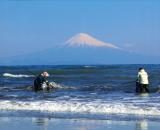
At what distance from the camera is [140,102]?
21.1m

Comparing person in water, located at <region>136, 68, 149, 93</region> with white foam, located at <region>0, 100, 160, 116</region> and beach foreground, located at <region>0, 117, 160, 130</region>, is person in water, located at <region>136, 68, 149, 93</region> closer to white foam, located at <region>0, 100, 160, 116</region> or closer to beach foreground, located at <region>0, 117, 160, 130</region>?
white foam, located at <region>0, 100, 160, 116</region>

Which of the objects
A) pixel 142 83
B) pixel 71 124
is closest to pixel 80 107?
pixel 71 124

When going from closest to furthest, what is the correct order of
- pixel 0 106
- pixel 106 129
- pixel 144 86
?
pixel 106 129
pixel 0 106
pixel 144 86

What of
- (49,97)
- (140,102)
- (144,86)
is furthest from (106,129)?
(144,86)

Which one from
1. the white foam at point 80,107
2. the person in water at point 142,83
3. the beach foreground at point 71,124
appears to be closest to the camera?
the beach foreground at point 71,124

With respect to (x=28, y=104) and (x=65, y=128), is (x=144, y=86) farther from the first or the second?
(x=65, y=128)

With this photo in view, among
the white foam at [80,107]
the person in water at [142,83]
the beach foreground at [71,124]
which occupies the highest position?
the person in water at [142,83]

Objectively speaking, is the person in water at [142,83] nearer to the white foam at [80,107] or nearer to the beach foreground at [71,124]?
the white foam at [80,107]

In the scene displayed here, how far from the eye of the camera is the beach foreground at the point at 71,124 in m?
14.6

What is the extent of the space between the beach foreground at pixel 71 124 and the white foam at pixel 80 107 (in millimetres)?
2338

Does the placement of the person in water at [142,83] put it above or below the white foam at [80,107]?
above

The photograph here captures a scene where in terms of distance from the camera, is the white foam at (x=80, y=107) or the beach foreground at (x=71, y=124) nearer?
the beach foreground at (x=71, y=124)

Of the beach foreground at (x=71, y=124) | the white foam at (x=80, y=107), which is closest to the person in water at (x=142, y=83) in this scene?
the white foam at (x=80, y=107)

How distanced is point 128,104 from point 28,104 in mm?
3761
